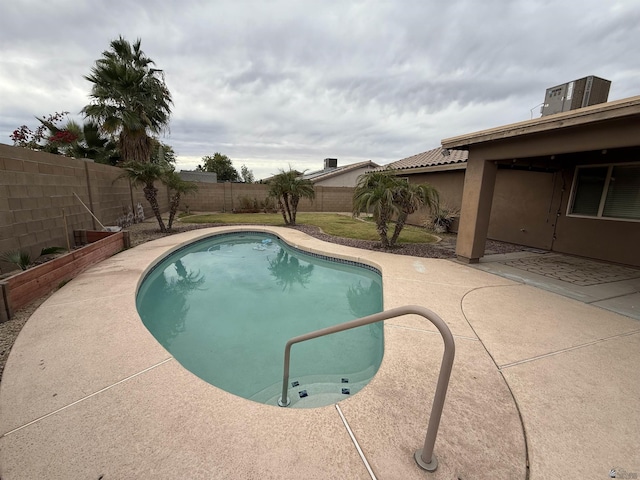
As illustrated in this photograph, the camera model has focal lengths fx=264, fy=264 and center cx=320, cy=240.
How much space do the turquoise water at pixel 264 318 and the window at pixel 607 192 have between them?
250 inches

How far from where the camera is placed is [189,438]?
1.82 m

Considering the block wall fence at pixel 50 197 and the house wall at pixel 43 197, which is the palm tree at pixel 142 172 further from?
the house wall at pixel 43 197

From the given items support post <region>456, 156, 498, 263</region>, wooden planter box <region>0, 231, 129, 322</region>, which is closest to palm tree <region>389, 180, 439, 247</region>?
support post <region>456, 156, 498, 263</region>

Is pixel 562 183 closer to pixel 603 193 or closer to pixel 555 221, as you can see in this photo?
pixel 603 193

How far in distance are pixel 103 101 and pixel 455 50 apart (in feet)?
46.1

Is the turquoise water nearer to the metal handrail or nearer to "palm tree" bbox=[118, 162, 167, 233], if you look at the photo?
the metal handrail

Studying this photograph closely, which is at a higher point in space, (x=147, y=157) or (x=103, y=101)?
(x=103, y=101)

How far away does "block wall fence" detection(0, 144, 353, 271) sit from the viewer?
496 cm

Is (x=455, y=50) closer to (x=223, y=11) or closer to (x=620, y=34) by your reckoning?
(x=620, y=34)

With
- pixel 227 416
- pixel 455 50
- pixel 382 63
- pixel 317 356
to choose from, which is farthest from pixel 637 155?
pixel 227 416

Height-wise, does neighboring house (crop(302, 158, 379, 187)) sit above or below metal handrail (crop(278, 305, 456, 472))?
above

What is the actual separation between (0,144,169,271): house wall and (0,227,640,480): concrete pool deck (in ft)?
9.83

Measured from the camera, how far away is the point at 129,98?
11.9m

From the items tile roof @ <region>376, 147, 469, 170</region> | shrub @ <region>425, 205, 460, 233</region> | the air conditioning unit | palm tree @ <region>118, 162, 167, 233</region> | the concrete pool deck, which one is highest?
the air conditioning unit
